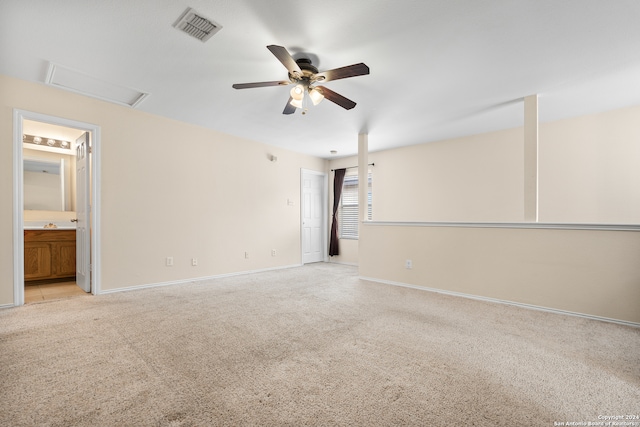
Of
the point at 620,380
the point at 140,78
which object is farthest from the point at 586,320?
the point at 140,78

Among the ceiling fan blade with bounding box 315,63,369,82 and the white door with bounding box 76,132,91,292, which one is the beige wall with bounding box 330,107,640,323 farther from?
the white door with bounding box 76,132,91,292

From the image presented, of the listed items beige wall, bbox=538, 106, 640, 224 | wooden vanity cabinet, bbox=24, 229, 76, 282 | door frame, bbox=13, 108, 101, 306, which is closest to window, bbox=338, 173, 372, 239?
beige wall, bbox=538, 106, 640, 224

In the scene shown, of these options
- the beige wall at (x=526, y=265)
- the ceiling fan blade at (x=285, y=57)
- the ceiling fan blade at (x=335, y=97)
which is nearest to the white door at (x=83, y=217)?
the ceiling fan blade at (x=285, y=57)

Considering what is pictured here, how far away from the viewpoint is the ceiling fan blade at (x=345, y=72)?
238 cm

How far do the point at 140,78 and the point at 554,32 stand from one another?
3.96 m

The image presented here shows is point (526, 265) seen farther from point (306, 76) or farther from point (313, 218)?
point (313, 218)

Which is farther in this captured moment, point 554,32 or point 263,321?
point 263,321

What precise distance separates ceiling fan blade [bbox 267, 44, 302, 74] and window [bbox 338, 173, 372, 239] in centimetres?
437

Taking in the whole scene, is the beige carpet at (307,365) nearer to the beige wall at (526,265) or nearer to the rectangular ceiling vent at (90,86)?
the beige wall at (526,265)

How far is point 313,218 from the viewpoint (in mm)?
6953

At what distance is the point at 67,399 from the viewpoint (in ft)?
5.29

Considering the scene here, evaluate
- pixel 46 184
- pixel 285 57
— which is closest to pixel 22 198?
pixel 46 184

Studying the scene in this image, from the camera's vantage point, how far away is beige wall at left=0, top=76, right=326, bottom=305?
11.3 feet

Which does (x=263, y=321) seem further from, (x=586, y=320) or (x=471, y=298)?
(x=586, y=320)
